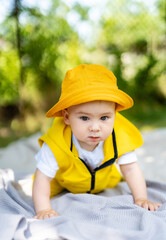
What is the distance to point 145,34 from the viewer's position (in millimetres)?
7977

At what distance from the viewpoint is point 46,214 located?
4.59ft

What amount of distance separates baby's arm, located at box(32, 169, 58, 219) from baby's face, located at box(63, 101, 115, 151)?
1.10 feet

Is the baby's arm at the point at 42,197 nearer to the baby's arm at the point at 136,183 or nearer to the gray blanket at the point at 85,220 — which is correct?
the gray blanket at the point at 85,220

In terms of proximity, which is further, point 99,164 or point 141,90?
point 141,90

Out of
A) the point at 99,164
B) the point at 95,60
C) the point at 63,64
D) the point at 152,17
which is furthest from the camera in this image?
the point at 152,17

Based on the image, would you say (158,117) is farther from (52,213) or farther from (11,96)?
(52,213)

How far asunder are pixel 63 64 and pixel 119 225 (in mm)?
3678

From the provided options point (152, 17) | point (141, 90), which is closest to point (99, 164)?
point (141, 90)

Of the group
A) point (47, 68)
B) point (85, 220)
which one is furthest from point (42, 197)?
point (47, 68)

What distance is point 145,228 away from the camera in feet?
3.99

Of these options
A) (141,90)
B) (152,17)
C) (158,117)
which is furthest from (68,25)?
(152,17)

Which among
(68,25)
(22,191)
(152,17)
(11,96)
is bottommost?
(22,191)

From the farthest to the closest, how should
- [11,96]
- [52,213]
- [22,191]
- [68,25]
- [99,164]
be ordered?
[68,25]
[11,96]
[22,191]
[99,164]
[52,213]

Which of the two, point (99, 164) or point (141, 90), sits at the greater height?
point (141, 90)
